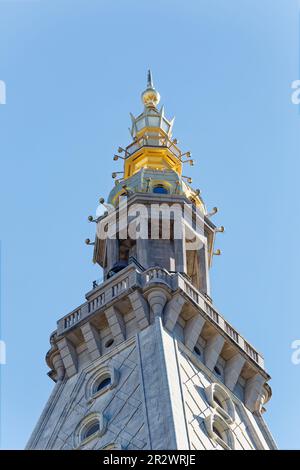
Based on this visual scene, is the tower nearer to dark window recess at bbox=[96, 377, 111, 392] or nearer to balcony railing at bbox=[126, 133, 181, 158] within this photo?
dark window recess at bbox=[96, 377, 111, 392]

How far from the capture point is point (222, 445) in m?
55.9

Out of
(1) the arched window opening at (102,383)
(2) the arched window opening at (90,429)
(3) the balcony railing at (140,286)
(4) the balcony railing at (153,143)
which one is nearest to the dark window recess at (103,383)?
(1) the arched window opening at (102,383)

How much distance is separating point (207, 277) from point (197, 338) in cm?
709

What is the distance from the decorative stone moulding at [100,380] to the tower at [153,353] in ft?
0.16

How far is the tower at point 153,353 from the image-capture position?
55.3 m

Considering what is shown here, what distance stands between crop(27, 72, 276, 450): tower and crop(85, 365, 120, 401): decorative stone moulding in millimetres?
50

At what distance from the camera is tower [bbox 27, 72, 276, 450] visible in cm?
5531

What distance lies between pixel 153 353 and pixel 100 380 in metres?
2.88

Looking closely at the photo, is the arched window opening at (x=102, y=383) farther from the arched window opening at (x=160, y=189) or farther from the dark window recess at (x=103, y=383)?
the arched window opening at (x=160, y=189)

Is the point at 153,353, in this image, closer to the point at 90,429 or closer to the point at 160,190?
the point at 90,429

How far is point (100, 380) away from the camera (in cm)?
5919

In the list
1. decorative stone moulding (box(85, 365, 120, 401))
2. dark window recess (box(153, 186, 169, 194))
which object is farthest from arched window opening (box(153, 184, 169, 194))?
decorative stone moulding (box(85, 365, 120, 401))

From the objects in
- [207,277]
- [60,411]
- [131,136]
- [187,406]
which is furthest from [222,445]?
[131,136]
